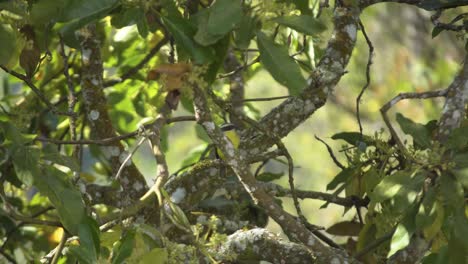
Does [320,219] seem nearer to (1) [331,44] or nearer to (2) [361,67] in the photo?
(2) [361,67]

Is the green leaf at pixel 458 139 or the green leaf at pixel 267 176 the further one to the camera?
the green leaf at pixel 267 176

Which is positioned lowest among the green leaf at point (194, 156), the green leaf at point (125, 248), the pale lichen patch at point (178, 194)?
the green leaf at point (125, 248)

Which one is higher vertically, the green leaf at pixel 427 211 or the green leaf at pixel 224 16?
the green leaf at pixel 224 16

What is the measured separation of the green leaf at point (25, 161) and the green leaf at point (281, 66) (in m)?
0.34

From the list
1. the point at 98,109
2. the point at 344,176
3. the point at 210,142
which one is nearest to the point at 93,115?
the point at 98,109

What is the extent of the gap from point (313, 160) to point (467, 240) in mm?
6000

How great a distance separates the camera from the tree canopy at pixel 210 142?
119 cm

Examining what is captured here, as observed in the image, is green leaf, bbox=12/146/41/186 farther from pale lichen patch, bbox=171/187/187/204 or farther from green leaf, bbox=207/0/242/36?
pale lichen patch, bbox=171/187/187/204

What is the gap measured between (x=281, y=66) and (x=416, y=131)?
0.38 m

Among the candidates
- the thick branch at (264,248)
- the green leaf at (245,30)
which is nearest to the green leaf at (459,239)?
the thick branch at (264,248)

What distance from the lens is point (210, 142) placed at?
1.75m

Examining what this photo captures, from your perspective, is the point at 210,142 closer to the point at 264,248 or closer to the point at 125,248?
the point at 264,248

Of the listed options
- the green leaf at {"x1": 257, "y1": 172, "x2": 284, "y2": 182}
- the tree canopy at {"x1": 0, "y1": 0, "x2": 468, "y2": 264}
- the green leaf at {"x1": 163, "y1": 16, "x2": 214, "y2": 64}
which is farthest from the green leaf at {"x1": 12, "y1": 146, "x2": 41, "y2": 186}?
the green leaf at {"x1": 257, "y1": 172, "x2": 284, "y2": 182}

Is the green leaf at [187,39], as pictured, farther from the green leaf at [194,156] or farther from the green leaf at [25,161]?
the green leaf at [194,156]
